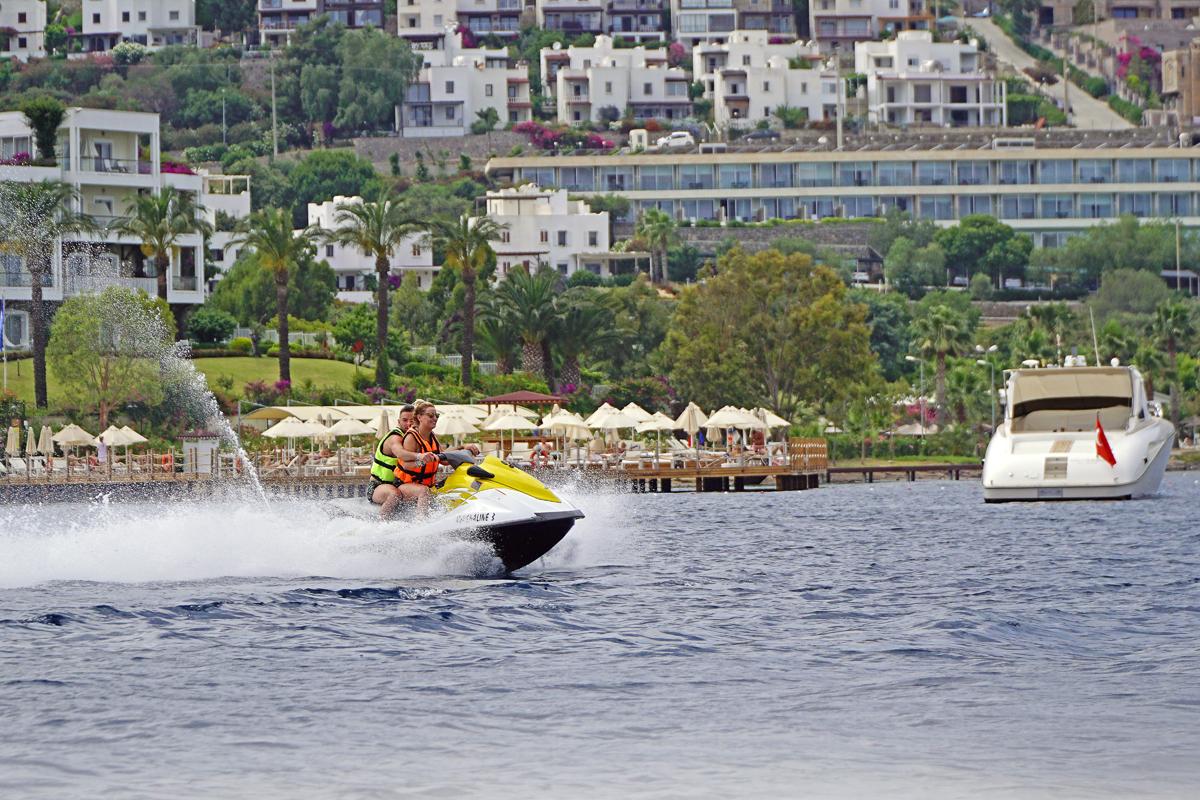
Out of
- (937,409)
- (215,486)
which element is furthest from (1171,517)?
(937,409)

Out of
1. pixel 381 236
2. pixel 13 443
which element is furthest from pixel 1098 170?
pixel 13 443

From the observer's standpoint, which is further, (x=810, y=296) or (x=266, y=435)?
(x=810, y=296)

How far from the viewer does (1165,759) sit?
16.5 m

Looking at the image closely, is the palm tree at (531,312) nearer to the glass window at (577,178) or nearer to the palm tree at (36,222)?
the palm tree at (36,222)

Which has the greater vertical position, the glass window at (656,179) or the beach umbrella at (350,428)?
the glass window at (656,179)

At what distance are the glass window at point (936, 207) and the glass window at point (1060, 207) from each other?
7266 millimetres

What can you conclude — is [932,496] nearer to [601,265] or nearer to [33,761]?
[33,761]

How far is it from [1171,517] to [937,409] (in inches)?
2620

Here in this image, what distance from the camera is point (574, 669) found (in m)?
21.0

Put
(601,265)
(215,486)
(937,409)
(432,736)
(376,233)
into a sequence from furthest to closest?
(601,265) → (937,409) → (376,233) → (215,486) → (432,736)

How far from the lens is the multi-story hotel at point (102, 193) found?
302 ft

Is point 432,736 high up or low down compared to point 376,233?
down

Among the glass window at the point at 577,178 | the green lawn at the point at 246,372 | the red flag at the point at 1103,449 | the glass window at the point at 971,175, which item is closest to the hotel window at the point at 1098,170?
the glass window at the point at 971,175

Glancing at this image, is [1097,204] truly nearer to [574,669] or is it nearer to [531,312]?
[531,312]
